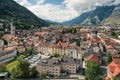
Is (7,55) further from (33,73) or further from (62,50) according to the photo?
(33,73)

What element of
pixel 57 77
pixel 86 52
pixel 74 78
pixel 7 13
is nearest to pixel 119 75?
pixel 74 78

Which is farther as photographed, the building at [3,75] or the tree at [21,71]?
the tree at [21,71]

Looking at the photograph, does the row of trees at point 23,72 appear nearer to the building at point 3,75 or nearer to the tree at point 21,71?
the tree at point 21,71

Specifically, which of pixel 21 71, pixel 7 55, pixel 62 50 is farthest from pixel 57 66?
pixel 7 55

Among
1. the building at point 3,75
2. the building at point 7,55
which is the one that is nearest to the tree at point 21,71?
the building at point 3,75

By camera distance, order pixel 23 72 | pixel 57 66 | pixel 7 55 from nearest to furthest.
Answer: pixel 23 72, pixel 57 66, pixel 7 55

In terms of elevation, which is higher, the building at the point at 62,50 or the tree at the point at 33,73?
the building at the point at 62,50

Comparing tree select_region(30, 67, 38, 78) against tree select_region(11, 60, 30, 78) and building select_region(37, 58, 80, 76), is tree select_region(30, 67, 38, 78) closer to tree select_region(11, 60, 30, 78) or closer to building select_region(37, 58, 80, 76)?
tree select_region(11, 60, 30, 78)

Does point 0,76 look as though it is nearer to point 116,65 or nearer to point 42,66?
point 42,66
